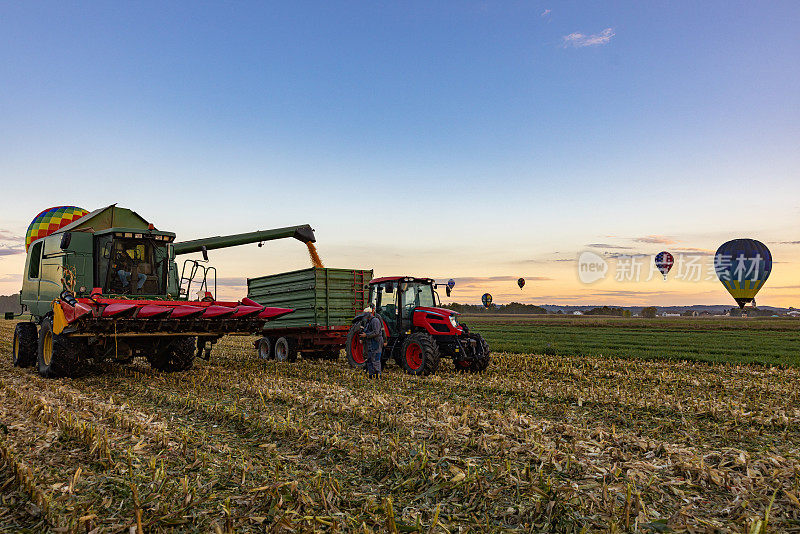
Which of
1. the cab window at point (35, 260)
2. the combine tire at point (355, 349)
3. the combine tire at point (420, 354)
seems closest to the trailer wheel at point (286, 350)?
the combine tire at point (355, 349)

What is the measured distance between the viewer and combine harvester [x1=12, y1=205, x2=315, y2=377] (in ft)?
34.9

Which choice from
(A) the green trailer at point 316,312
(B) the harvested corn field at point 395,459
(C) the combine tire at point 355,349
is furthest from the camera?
(A) the green trailer at point 316,312

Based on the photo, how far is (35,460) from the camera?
585 centimetres

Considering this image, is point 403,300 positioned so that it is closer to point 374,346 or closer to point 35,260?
point 374,346

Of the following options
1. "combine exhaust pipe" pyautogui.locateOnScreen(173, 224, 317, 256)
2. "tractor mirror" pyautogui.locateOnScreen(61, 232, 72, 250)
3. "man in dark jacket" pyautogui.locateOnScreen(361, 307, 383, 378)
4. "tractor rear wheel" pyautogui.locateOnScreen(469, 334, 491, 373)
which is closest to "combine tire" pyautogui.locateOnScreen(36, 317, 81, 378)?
"tractor mirror" pyautogui.locateOnScreen(61, 232, 72, 250)

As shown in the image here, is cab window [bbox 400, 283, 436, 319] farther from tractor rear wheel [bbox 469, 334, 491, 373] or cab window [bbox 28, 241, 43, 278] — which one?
cab window [bbox 28, 241, 43, 278]

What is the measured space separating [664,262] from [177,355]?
4635 centimetres

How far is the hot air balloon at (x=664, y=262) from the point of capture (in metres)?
48.5

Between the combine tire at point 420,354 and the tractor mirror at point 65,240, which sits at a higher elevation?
the tractor mirror at point 65,240

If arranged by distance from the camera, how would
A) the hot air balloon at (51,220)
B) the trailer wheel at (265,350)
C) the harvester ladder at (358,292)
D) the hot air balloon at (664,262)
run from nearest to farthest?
the harvester ladder at (358,292)
the trailer wheel at (265,350)
the hot air balloon at (51,220)
the hot air balloon at (664,262)

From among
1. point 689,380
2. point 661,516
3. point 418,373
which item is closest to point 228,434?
point 661,516

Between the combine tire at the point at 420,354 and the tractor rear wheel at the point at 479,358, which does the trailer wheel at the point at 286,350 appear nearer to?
the combine tire at the point at 420,354

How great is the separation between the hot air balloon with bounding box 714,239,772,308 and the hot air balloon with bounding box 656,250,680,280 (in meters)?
4.30

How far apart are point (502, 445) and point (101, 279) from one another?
10.1 meters
